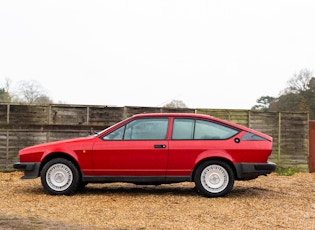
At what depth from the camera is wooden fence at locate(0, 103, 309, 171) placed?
1210cm

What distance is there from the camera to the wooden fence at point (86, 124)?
12.1m

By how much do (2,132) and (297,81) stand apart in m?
32.3

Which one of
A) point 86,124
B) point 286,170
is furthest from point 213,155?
point 286,170

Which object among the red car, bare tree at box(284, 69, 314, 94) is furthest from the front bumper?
bare tree at box(284, 69, 314, 94)

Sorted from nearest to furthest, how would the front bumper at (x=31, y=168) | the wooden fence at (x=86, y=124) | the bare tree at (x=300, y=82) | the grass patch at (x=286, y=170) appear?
the front bumper at (x=31, y=168) < the wooden fence at (x=86, y=124) < the grass patch at (x=286, y=170) < the bare tree at (x=300, y=82)

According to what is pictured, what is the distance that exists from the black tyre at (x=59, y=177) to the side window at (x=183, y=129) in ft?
6.22

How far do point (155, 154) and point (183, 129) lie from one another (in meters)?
0.70

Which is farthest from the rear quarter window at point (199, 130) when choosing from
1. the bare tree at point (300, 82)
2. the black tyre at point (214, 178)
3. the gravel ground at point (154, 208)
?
the bare tree at point (300, 82)

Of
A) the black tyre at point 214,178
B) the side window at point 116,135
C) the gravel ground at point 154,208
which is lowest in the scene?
the gravel ground at point 154,208

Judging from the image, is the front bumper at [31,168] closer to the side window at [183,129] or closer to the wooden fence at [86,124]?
the side window at [183,129]

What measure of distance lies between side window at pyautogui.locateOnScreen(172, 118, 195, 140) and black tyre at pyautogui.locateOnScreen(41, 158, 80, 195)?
190cm

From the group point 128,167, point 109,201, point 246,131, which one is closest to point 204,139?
point 246,131

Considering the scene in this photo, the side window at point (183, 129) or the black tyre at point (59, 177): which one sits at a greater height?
the side window at point (183, 129)

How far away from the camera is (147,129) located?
26.1 ft
